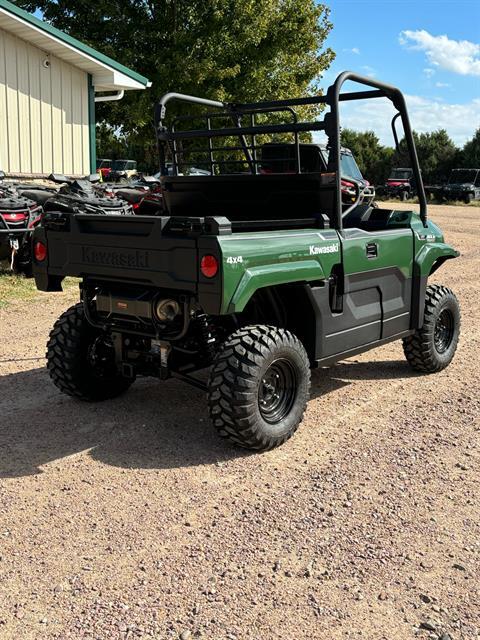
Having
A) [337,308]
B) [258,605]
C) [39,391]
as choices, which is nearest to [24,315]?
[39,391]

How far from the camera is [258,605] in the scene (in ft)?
8.79

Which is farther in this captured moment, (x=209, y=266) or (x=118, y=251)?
(x=118, y=251)

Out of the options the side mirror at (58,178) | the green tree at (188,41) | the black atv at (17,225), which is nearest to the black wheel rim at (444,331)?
the black atv at (17,225)

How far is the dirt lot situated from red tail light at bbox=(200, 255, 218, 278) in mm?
1084

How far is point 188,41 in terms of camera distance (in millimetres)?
19547

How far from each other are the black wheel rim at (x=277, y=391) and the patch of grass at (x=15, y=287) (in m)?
4.84

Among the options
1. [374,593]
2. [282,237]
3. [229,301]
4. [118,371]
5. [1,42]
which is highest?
[1,42]

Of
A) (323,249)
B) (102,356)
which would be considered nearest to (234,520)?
(323,249)

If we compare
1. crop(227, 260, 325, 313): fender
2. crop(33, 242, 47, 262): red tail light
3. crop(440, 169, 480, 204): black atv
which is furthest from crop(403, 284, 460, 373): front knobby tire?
crop(440, 169, 480, 204): black atv

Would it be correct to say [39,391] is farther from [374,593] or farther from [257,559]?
[374,593]

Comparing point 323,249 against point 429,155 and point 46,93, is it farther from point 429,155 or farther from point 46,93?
point 429,155

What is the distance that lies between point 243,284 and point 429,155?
48.3 metres

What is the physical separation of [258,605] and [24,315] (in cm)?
580

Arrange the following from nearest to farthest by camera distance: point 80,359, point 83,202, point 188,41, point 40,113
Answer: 1. point 80,359
2. point 83,202
3. point 40,113
4. point 188,41
